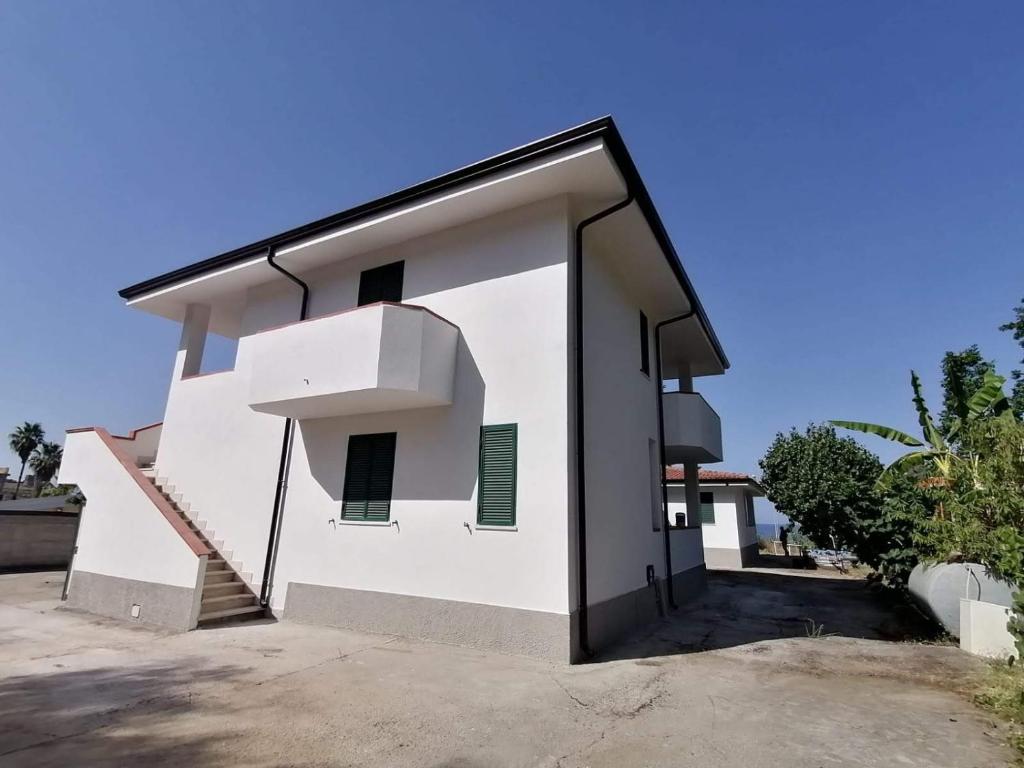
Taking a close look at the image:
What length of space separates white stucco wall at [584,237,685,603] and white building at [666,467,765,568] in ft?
45.8

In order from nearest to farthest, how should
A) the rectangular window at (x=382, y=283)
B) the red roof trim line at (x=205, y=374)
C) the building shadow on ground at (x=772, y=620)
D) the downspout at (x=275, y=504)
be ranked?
1. the building shadow on ground at (x=772, y=620)
2. the downspout at (x=275, y=504)
3. the rectangular window at (x=382, y=283)
4. the red roof trim line at (x=205, y=374)

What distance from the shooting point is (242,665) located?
6.67 metres

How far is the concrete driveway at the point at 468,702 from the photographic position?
4180 mm

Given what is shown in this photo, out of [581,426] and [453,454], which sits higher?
[581,426]

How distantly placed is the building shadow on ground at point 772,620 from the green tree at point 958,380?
4.29m

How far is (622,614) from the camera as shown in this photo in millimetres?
8625

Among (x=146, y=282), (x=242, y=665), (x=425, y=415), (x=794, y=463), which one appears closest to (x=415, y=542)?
(x=425, y=415)

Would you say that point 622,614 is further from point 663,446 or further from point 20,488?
point 20,488

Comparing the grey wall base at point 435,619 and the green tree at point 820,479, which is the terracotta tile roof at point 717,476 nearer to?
the green tree at point 820,479

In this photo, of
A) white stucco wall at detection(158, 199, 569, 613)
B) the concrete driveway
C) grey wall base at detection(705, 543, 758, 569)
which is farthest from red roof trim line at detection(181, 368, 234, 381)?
grey wall base at detection(705, 543, 758, 569)

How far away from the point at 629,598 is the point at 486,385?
4.75 meters

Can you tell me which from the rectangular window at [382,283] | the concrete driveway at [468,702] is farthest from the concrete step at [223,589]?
the rectangular window at [382,283]

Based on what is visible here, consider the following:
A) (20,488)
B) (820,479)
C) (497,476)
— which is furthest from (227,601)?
(20,488)

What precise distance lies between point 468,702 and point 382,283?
25.3ft
